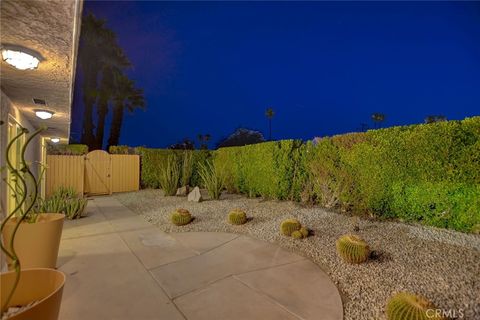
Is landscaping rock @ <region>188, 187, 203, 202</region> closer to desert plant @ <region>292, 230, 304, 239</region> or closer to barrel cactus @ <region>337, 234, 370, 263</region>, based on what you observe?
desert plant @ <region>292, 230, 304, 239</region>

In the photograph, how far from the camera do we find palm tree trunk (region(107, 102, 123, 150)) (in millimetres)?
19233

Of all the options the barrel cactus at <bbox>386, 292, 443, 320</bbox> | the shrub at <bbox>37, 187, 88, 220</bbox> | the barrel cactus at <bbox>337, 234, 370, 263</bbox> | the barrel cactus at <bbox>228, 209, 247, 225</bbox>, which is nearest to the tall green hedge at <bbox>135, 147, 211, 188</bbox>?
the shrub at <bbox>37, 187, 88, 220</bbox>

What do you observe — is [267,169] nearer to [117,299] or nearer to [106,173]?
[117,299]

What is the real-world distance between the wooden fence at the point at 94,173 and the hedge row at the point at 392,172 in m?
6.98

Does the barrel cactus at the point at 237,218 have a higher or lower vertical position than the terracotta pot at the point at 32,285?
lower

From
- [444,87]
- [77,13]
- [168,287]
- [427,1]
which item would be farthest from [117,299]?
[444,87]

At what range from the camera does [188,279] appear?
9.73ft

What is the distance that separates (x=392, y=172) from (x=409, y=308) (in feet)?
11.0

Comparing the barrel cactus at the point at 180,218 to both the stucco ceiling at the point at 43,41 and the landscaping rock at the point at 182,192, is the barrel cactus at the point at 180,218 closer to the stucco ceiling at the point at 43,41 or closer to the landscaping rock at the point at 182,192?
the stucco ceiling at the point at 43,41

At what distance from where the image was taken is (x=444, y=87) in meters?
52.8

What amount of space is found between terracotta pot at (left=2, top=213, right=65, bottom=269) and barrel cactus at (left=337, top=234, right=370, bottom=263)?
11.8 feet

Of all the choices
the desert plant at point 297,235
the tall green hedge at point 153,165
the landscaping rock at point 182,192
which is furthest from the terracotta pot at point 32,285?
the tall green hedge at point 153,165

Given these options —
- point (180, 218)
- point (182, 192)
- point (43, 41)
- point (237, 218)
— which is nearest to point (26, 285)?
point (43, 41)

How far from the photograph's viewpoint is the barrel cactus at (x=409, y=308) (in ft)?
5.90
